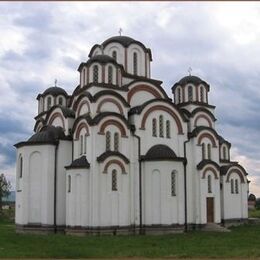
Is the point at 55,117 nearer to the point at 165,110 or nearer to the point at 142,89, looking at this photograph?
the point at 142,89

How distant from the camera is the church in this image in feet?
83.4

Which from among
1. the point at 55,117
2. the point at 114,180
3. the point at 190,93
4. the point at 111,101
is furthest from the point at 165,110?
the point at 55,117

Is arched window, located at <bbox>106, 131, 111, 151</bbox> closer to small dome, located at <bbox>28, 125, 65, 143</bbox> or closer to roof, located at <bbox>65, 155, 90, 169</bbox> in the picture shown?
roof, located at <bbox>65, 155, 90, 169</bbox>

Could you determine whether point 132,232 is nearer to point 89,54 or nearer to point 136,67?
point 136,67

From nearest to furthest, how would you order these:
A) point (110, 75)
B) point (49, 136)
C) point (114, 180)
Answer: point (114, 180) < point (49, 136) < point (110, 75)

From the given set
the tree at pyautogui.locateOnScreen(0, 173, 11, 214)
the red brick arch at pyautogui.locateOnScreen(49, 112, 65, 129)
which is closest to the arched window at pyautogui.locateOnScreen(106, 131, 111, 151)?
the red brick arch at pyautogui.locateOnScreen(49, 112, 65, 129)

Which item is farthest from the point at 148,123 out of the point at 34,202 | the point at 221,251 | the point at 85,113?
the point at 221,251

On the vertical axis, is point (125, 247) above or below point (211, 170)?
below

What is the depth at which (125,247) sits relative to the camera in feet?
62.8

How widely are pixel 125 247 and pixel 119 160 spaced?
24.4ft

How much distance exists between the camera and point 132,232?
85.5ft

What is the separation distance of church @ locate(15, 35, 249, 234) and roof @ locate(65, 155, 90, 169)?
0.20 ft

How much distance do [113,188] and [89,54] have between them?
11028 mm

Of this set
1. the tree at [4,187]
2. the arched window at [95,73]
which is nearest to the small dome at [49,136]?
the arched window at [95,73]
